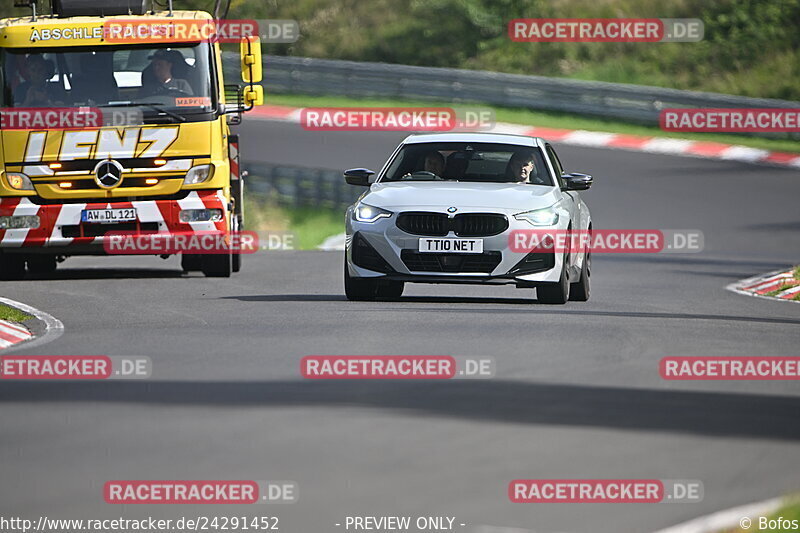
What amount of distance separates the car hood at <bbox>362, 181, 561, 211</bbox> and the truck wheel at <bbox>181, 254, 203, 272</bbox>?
14.7 feet

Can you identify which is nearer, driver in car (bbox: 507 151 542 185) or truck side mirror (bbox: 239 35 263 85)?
driver in car (bbox: 507 151 542 185)

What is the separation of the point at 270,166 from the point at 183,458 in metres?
20.7

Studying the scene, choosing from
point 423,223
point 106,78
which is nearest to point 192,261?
point 106,78

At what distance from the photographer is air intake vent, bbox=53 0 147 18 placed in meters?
17.9

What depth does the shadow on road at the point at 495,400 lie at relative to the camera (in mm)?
8164

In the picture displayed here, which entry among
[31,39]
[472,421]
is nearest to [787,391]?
[472,421]

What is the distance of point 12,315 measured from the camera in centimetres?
1340

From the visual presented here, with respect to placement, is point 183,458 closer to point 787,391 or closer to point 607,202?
point 787,391

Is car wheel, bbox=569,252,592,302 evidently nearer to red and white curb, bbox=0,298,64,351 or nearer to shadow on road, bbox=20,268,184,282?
red and white curb, bbox=0,298,64,351

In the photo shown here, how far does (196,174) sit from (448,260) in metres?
4.54

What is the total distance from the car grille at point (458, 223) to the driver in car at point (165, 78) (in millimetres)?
4373

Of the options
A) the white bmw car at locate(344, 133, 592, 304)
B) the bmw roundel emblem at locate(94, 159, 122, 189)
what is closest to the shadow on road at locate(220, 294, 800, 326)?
the white bmw car at locate(344, 133, 592, 304)

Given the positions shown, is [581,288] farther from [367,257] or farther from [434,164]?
[367,257]

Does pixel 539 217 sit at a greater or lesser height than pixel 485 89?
greater
